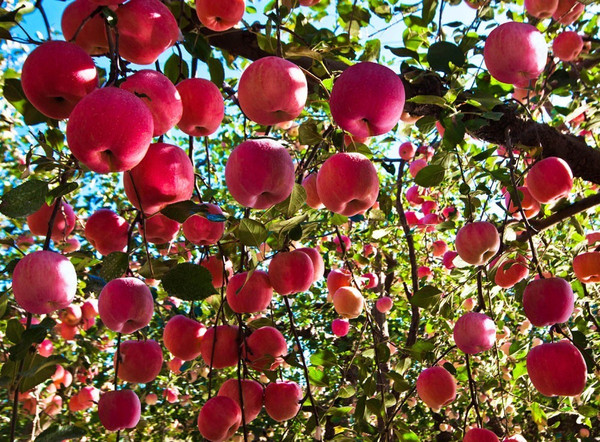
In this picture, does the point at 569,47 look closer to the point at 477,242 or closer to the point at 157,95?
the point at 477,242

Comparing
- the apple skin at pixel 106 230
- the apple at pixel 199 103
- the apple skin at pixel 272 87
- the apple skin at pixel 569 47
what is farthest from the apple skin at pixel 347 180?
the apple skin at pixel 569 47

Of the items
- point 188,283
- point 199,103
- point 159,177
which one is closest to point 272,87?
point 199,103

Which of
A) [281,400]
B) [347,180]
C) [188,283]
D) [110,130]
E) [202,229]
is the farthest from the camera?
[281,400]

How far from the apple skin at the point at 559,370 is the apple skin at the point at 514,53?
2.55ft

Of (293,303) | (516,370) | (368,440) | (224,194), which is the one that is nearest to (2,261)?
(224,194)

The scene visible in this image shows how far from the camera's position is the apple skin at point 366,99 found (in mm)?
835

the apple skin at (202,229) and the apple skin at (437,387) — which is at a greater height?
the apple skin at (202,229)

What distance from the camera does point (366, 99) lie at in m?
0.83

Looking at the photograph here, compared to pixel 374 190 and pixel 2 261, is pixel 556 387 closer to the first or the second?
pixel 374 190

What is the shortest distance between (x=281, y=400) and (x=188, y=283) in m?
0.57

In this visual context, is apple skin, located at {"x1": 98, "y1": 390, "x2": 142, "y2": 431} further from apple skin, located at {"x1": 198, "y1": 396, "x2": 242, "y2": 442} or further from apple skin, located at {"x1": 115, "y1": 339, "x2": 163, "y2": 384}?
apple skin, located at {"x1": 198, "y1": 396, "x2": 242, "y2": 442}

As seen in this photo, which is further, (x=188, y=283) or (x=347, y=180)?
(x=347, y=180)

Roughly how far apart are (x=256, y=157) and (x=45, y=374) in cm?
79

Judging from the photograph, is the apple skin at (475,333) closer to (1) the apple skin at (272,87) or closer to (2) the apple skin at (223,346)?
(2) the apple skin at (223,346)
